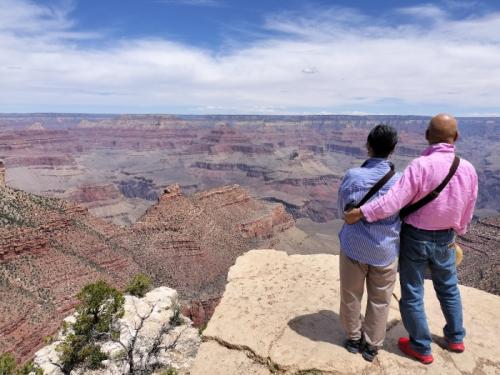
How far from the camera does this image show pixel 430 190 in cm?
524

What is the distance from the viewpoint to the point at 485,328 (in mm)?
6793

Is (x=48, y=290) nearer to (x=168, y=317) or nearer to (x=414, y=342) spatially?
(x=168, y=317)

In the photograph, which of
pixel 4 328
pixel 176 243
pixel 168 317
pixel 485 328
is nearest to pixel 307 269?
pixel 485 328

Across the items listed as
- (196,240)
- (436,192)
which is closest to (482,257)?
(196,240)

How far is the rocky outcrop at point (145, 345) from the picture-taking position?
45.5 feet

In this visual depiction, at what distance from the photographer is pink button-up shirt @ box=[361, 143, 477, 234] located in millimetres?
5094

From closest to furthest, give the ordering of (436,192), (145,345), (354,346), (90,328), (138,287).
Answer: (436,192) < (354,346) < (145,345) < (90,328) < (138,287)

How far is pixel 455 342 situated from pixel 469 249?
59586 mm

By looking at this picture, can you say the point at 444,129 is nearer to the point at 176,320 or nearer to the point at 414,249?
the point at 414,249

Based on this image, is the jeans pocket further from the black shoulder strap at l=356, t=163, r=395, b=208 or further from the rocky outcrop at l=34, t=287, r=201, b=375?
the rocky outcrop at l=34, t=287, r=201, b=375

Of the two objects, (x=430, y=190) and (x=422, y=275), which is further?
(x=422, y=275)

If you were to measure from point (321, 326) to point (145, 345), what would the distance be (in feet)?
39.5

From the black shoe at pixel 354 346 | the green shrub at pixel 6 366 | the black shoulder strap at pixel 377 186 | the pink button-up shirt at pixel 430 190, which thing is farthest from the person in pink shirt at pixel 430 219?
the green shrub at pixel 6 366

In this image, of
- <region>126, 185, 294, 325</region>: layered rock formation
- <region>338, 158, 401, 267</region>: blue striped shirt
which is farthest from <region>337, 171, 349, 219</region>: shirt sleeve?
<region>126, 185, 294, 325</region>: layered rock formation
